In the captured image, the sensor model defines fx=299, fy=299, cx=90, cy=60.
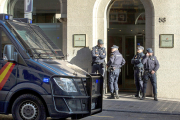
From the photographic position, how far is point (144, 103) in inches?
387

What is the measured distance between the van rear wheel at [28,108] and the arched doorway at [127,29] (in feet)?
23.9

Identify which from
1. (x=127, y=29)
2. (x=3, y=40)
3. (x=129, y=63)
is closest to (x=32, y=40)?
(x=3, y=40)

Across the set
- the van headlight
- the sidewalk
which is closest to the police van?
the van headlight

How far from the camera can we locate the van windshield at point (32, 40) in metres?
6.20

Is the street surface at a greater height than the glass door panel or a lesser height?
lesser

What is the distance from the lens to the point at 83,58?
11.9 m

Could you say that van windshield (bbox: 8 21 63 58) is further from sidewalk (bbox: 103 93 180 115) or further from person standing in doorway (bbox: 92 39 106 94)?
person standing in doorway (bbox: 92 39 106 94)

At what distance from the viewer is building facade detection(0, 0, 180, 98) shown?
441 inches

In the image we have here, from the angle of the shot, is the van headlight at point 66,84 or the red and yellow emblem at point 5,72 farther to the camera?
the red and yellow emblem at point 5,72

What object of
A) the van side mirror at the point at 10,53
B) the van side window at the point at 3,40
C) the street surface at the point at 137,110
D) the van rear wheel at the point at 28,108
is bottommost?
the street surface at the point at 137,110

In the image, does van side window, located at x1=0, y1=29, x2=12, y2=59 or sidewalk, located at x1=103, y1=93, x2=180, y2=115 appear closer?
van side window, located at x1=0, y1=29, x2=12, y2=59

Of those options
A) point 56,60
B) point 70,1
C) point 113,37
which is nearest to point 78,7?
point 70,1

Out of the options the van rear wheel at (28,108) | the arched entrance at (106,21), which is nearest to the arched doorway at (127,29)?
the arched entrance at (106,21)

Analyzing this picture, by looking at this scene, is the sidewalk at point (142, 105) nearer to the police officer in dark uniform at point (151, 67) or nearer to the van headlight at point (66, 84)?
the police officer in dark uniform at point (151, 67)
